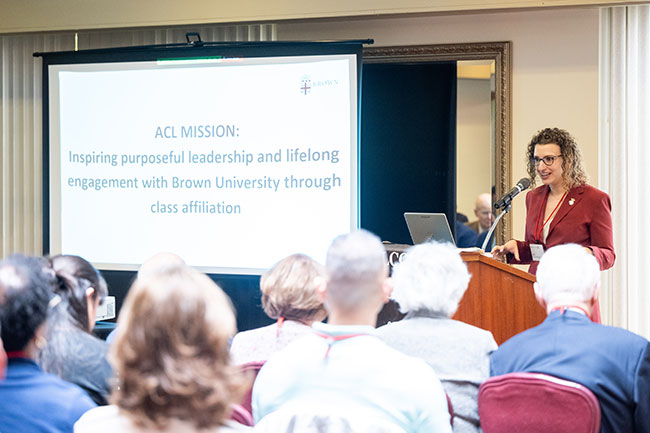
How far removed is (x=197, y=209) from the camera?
4777 mm

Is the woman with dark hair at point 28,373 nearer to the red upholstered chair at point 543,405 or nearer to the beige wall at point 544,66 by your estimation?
the red upholstered chair at point 543,405

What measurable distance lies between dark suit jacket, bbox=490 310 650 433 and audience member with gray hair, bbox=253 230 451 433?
38 centimetres

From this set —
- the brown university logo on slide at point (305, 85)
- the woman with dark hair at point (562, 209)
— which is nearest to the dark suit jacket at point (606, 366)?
the woman with dark hair at point (562, 209)

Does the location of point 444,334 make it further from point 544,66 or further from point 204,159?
point 544,66

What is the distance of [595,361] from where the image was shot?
1823mm

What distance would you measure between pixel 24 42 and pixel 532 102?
413cm

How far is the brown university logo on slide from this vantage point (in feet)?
15.1

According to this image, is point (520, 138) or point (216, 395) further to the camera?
point (520, 138)

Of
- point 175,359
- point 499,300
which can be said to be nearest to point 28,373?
point 175,359

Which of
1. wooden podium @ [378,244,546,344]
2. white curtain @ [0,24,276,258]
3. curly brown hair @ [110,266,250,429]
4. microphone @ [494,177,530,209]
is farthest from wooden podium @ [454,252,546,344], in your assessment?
white curtain @ [0,24,276,258]

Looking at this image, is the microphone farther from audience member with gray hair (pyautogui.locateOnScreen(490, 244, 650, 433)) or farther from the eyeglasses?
audience member with gray hair (pyautogui.locateOnScreen(490, 244, 650, 433))

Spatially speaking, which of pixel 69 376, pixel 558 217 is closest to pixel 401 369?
pixel 69 376

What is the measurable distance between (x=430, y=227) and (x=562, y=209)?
2.29 feet

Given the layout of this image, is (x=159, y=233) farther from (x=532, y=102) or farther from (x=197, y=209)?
(x=532, y=102)
